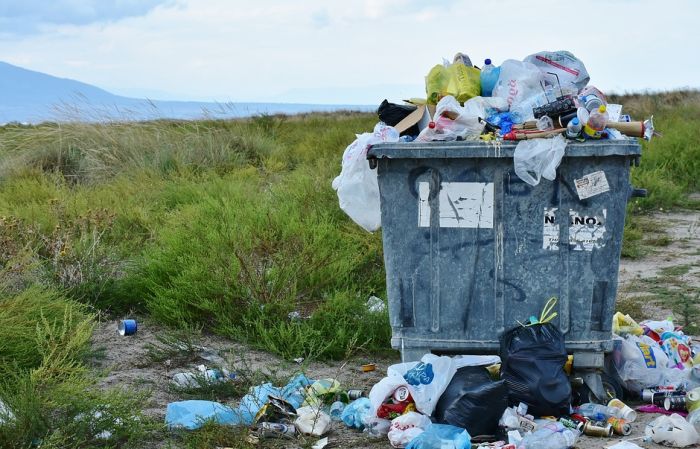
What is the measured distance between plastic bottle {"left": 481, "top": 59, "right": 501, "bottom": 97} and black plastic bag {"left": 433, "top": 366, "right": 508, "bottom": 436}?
161cm

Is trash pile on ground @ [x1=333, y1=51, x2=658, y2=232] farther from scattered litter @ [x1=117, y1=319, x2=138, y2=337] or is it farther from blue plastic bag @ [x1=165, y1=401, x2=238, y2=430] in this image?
scattered litter @ [x1=117, y1=319, x2=138, y2=337]

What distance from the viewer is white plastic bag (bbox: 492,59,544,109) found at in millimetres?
4512

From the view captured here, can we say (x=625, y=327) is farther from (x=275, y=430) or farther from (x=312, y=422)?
(x=275, y=430)

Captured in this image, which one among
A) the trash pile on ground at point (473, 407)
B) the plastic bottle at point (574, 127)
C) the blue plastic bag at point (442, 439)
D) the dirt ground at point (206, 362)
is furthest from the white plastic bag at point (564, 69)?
the blue plastic bag at point (442, 439)

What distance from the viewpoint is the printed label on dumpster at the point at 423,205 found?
424cm

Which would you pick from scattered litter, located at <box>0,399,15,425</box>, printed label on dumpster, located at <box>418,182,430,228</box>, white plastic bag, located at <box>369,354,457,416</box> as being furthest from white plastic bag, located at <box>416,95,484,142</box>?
scattered litter, located at <box>0,399,15,425</box>

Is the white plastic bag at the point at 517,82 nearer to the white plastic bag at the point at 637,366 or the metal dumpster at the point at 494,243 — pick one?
the metal dumpster at the point at 494,243

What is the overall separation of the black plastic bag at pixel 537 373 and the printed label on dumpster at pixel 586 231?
457 mm

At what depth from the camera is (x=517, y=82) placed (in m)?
4.52

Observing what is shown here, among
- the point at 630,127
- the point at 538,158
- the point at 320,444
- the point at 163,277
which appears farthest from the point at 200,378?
the point at 630,127

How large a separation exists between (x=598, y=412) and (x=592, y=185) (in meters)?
1.03

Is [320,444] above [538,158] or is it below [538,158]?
below

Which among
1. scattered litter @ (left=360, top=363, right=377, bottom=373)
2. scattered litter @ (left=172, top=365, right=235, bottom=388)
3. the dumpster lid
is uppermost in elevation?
the dumpster lid

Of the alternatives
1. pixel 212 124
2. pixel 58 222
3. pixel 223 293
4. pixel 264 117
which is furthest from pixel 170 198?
pixel 264 117
